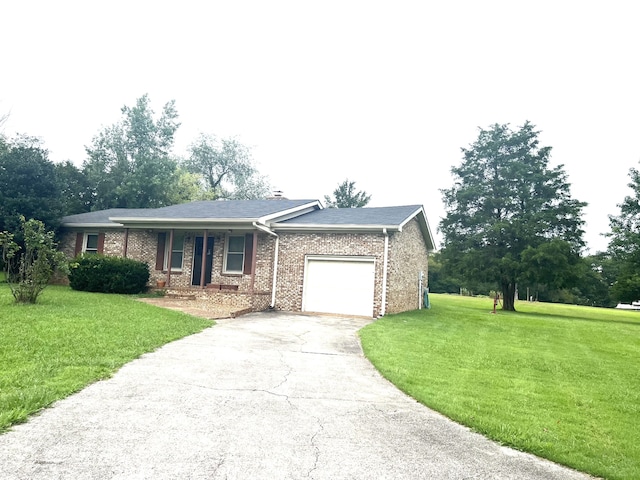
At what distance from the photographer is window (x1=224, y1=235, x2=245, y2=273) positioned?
1689 cm

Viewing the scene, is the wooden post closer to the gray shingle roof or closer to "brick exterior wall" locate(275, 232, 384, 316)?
"brick exterior wall" locate(275, 232, 384, 316)

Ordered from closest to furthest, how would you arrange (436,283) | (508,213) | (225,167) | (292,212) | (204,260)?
(204,260)
(292,212)
(508,213)
(225,167)
(436,283)

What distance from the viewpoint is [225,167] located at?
160 ft

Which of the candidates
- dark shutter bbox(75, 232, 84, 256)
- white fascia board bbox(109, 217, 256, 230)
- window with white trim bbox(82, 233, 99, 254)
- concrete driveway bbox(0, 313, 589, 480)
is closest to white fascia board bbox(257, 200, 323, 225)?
white fascia board bbox(109, 217, 256, 230)

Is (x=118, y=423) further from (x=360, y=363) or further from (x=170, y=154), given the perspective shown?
(x=170, y=154)

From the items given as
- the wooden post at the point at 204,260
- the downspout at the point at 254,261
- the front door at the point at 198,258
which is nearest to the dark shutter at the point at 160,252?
the front door at the point at 198,258

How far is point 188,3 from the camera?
50.6ft

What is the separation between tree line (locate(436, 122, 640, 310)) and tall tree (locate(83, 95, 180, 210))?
23712 millimetres

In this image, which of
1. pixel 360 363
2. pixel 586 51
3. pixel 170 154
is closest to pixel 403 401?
pixel 360 363

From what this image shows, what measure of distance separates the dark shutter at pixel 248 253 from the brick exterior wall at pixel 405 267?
5.42m

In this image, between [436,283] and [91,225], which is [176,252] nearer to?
[91,225]

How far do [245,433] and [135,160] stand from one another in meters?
39.4

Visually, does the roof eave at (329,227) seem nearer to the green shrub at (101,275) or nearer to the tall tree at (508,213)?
the green shrub at (101,275)

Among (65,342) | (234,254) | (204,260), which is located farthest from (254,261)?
(65,342)
